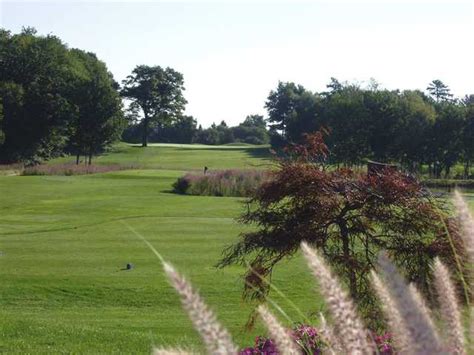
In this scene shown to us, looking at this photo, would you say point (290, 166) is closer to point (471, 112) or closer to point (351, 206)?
point (351, 206)

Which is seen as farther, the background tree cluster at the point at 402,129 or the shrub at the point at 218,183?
the background tree cluster at the point at 402,129

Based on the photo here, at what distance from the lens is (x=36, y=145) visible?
74938mm

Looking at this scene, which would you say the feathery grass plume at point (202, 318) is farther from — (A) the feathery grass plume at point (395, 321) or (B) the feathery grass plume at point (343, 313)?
(A) the feathery grass plume at point (395, 321)

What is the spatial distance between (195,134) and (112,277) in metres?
107

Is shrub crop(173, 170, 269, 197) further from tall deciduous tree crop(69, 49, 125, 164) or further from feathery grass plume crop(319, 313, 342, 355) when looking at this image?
feathery grass plume crop(319, 313, 342, 355)

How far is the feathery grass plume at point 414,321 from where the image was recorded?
1110mm

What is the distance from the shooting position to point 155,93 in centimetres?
9981

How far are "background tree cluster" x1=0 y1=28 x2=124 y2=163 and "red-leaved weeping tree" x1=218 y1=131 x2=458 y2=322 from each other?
65888 mm

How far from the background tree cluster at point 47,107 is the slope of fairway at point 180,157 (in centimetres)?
344

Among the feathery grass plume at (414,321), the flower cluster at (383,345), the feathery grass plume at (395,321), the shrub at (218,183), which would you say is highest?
the feathery grass plume at (414,321)

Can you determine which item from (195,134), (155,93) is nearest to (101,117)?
(155,93)

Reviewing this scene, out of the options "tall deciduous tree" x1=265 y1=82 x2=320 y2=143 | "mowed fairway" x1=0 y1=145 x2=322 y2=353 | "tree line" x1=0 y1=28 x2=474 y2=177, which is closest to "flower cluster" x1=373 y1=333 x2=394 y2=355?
"mowed fairway" x1=0 y1=145 x2=322 y2=353

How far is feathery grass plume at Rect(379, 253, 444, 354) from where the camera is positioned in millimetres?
1110

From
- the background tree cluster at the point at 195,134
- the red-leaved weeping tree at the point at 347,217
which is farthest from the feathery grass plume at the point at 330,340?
the background tree cluster at the point at 195,134
